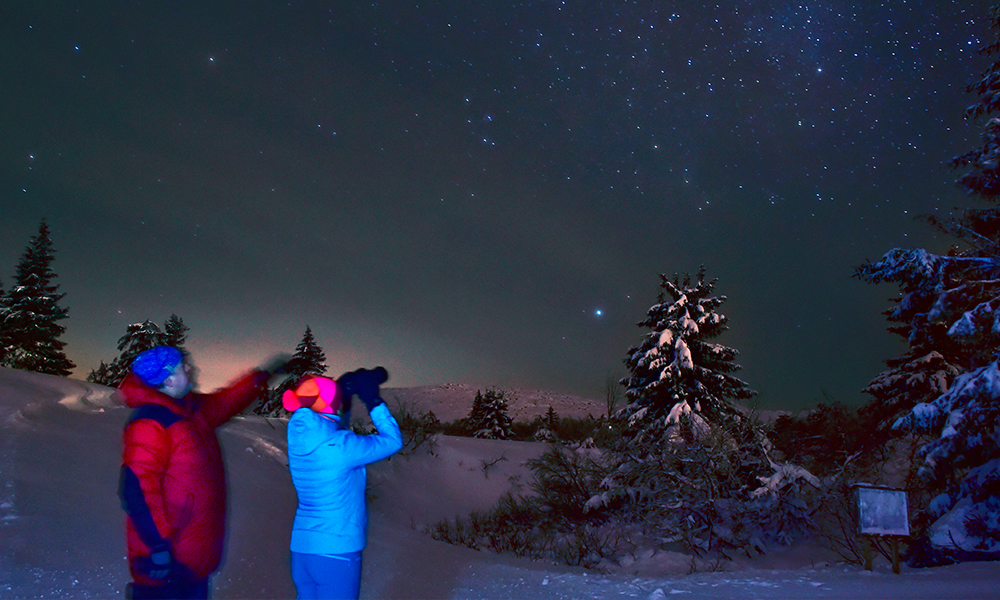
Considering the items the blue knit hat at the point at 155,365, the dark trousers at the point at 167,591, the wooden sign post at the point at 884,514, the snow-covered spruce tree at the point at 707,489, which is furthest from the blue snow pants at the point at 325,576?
the snow-covered spruce tree at the point at 707,489

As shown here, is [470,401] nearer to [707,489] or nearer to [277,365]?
[707,489]

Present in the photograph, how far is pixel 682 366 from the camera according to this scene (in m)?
19.6

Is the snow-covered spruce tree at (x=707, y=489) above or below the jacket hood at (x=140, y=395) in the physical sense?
below

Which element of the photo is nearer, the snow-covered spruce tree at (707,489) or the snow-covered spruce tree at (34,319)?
the snow-covered spruce tree at (707,489)

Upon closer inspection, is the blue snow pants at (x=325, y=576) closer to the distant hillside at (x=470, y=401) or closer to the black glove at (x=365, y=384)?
the black glove at (x=365, y=384)

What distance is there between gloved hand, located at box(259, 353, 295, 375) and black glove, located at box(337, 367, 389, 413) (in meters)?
1.47

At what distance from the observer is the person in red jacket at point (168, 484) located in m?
2.76

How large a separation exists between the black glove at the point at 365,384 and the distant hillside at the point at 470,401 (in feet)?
250

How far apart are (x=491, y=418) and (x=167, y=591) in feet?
110

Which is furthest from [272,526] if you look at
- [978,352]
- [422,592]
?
[978,352]

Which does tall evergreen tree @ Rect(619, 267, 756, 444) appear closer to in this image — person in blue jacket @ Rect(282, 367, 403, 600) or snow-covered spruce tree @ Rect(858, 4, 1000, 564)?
snow-covered spruce tree @ Rect(858, 4, 1000, 564)

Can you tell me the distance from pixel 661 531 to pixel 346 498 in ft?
35.3

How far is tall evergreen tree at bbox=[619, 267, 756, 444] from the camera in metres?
19.6

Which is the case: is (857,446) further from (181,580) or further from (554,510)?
(181,580)
